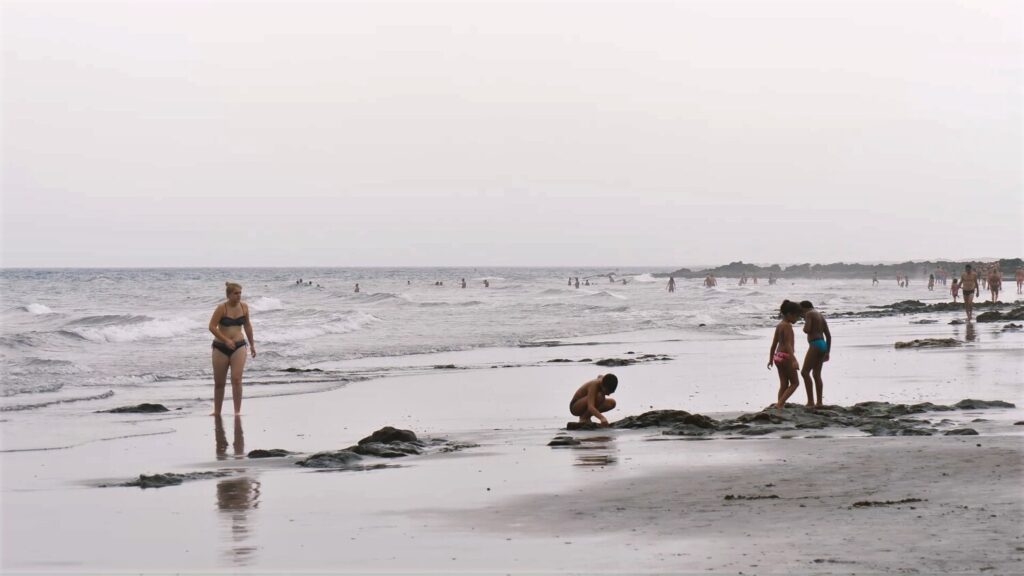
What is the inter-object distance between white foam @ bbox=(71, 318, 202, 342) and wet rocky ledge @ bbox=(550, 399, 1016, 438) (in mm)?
22111

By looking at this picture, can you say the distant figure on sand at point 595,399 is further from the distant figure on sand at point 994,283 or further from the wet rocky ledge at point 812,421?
the distant figure on sand at point 994,283

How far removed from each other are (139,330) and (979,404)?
27.0m

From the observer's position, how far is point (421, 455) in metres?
11.2

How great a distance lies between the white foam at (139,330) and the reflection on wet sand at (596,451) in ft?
73.5

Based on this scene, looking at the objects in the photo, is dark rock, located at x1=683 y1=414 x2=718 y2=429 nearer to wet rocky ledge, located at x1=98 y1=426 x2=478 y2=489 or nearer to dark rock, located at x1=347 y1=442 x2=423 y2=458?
wet rocky ledge, located at x1=98 y1=426 x2=478 y2=489

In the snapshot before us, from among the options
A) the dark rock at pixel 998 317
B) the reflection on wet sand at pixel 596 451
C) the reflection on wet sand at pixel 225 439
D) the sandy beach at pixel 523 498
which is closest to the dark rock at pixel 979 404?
the sandy beach at pixel 523 498

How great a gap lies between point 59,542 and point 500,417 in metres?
7.99

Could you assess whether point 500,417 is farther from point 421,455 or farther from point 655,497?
point 655,497

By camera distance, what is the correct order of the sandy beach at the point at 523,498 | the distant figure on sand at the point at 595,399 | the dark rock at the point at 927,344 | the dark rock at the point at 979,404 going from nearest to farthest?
the sandy beach at the point at 523,498
the distant figure on sand at the point at 595,399
the dark rock at the point at 979,404
the dark rock at the point at 927,344

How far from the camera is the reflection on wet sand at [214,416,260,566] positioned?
6.78 meters

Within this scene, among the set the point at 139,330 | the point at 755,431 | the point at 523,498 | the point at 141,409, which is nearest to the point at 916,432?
the point at 755,431

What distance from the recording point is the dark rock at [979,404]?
13484 mm

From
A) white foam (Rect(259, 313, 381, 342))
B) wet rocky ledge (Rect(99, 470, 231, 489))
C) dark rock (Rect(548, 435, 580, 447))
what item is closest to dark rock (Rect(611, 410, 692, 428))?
dark rock (Rect(548, 435, 580, 447))

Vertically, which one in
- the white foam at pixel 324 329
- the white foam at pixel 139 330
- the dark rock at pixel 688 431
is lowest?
the dark rock at pixel 688 431
